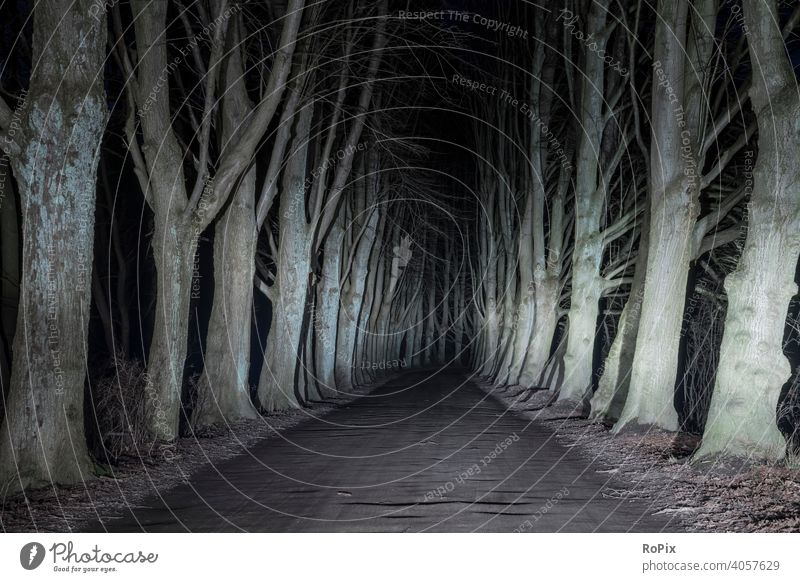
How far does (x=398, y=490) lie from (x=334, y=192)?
13171 millimetres

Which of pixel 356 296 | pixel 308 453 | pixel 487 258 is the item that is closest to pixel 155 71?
pixel 308 453

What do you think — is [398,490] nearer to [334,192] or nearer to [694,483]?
[694,483]

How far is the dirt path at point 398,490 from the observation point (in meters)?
6.32

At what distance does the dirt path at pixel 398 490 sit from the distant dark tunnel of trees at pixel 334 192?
1.61m

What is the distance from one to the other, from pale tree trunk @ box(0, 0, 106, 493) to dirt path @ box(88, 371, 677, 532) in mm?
1408

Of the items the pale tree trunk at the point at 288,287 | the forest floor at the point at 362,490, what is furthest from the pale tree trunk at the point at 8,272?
the pale tree trunk at the point at 288,287

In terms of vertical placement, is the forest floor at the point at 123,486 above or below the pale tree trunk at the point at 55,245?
below

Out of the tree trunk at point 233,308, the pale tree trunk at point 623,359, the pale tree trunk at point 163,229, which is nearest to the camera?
the pale tree trunk at point 163,229

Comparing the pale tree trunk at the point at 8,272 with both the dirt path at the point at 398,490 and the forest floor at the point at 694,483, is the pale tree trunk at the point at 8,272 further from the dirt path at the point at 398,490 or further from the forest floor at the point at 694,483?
the forest floor at the point at 694,483

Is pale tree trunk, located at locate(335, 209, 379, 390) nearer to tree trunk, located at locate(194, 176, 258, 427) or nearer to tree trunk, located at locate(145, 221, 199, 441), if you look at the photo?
tree trunk, located at locate(194, 176, 258, 427)

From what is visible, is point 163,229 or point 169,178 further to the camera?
point 163,229

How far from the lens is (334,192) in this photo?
1977 centimetres

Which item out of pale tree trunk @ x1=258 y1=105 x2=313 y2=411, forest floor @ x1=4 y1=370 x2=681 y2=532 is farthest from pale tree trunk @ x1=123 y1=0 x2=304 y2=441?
pale tree trunk @ x1=258 y1=105 x2=313 y2=411

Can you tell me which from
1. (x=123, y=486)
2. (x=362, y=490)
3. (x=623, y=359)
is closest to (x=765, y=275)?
(x=362, y=490)
